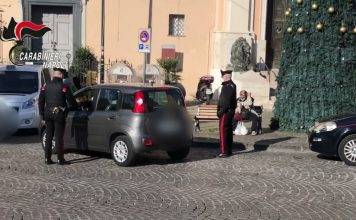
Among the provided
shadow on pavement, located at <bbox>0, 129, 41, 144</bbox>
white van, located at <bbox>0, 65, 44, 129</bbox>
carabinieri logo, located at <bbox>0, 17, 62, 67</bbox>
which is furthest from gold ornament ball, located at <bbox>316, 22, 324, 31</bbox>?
carabinieri logo, located at <bbox>0, 17, 62, 67</bbox>

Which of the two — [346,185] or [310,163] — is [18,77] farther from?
[346,185]

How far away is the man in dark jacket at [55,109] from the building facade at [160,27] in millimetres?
15167

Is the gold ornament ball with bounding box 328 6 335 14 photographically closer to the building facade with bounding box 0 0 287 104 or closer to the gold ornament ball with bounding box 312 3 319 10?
the gold ornament ball with bounding box 312 3 319 10

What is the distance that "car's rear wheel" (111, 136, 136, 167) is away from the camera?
1038cm

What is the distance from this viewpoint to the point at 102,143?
10.9 meters

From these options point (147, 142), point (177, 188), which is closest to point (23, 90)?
point (147, 142)

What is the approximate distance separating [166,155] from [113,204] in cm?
449

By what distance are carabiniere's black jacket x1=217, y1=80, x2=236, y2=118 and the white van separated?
498 centimetres

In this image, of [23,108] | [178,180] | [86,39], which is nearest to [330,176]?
[178,180]

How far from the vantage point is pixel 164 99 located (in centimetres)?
1080

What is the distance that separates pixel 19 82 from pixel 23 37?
7.16 m

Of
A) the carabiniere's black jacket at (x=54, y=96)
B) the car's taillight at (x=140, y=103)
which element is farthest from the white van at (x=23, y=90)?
the car's taillight at (x=140, y=103)

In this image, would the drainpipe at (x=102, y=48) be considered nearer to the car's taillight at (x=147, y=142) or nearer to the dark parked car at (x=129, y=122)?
the dark parked car at (x=129, y=122)

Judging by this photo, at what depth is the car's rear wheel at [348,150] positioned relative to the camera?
11.2 metres
